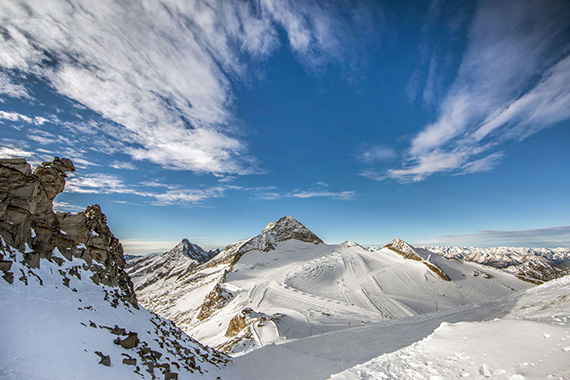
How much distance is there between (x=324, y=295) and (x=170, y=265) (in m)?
122

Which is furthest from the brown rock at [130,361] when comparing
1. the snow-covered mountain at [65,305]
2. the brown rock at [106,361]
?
the brown rock at [106,361]

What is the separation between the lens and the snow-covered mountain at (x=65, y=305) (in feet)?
22.3

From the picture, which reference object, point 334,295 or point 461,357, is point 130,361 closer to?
point 461,357

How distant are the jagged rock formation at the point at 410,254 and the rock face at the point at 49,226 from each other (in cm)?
5605

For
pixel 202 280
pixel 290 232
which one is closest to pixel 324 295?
pixel 202 280

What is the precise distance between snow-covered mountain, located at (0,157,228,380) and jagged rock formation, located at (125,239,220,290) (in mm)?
109400

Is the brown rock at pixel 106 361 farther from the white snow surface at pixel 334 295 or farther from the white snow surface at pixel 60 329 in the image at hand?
the white snow surface at pixel 334 295

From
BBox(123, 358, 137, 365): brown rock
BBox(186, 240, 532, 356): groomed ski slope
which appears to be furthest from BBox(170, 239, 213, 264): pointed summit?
BBox(123, 358, 137, 365): brown rock

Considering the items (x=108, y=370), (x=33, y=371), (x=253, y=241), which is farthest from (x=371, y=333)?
(x=253, y=241)

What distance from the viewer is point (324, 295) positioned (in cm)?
4259

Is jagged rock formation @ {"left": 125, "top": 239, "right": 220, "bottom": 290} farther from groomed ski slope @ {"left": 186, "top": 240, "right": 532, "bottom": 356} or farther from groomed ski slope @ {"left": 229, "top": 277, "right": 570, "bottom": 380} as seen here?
groomed ski slope @ {"left": 229, "top": 277, "right": 570, "bottom": 380}

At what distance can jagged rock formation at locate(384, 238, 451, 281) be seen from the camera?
48.2 meters

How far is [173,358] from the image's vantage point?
11398 mm

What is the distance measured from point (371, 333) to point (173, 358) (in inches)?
606
